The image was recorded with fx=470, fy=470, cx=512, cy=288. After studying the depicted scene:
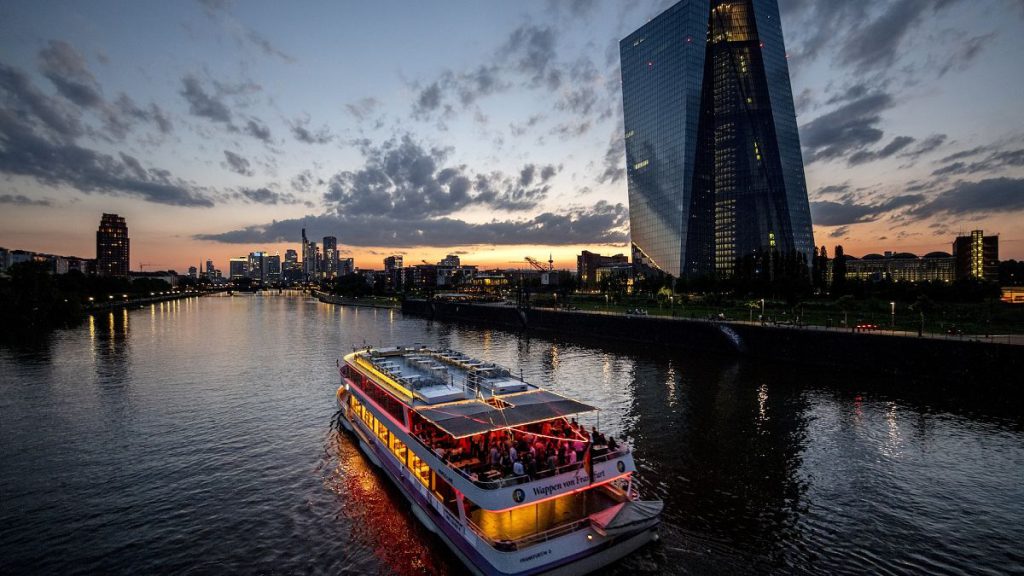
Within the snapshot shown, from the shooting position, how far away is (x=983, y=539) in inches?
792

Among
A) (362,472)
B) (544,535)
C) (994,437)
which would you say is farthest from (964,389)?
(362,472)

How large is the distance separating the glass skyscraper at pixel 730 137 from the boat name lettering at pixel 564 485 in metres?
181

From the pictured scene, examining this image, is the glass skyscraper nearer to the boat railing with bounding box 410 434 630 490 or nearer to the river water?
the river water

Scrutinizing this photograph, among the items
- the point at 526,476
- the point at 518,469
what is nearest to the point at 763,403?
the point at 518,469

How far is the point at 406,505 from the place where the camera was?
24.1 metres

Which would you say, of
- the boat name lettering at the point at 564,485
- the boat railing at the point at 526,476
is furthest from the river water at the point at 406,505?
the boat railing at the point at 526,476

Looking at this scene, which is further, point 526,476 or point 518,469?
point 518,469

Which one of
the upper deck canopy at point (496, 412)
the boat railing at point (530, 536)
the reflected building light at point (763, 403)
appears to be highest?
the upper deck canopy at point (496, 412)

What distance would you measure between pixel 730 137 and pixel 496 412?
210258 mm

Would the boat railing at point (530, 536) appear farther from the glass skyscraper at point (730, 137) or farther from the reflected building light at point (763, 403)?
the glass skyscraper at point (730, 137)

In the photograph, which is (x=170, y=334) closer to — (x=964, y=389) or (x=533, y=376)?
(x=533, y=376)

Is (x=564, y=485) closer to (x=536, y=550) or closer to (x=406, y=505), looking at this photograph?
(x=536, y=550)

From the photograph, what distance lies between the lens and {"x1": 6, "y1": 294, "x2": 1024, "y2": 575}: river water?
1948cm

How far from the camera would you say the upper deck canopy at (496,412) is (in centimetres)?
1964
